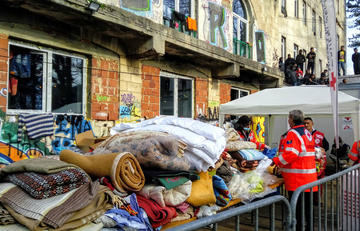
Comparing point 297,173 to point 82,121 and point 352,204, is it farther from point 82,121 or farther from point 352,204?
point 82,121

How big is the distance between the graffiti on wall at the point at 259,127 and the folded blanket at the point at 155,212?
37.5 ft

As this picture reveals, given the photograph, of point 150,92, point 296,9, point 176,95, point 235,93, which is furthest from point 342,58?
point 150,92

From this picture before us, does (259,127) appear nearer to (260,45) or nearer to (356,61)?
(260,45)

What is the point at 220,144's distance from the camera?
2.96 metres

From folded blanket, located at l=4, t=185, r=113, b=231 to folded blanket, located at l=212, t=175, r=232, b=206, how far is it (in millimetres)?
1273

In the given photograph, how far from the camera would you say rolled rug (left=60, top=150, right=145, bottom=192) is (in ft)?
7.45

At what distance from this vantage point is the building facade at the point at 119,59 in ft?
18.6

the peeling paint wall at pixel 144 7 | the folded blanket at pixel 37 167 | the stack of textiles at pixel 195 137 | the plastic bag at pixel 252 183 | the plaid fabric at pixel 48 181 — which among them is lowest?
the plastic bag at pixel 252 183

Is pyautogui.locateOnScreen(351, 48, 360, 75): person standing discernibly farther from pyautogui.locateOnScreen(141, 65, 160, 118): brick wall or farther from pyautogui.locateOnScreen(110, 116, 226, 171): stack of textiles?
pyautogui.locateOnScreen(110, 116, 226, 171): stack of textiles

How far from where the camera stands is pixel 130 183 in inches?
91.0

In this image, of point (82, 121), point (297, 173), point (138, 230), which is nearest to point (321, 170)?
point (297, 173)

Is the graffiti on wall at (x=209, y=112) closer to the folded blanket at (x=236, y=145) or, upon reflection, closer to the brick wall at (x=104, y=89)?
the brick wall at (x=104, y=89)

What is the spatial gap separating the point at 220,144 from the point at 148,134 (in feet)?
2.43

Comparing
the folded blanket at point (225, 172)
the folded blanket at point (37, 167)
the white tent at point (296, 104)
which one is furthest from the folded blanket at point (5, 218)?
the white tent at point (296, 104)
